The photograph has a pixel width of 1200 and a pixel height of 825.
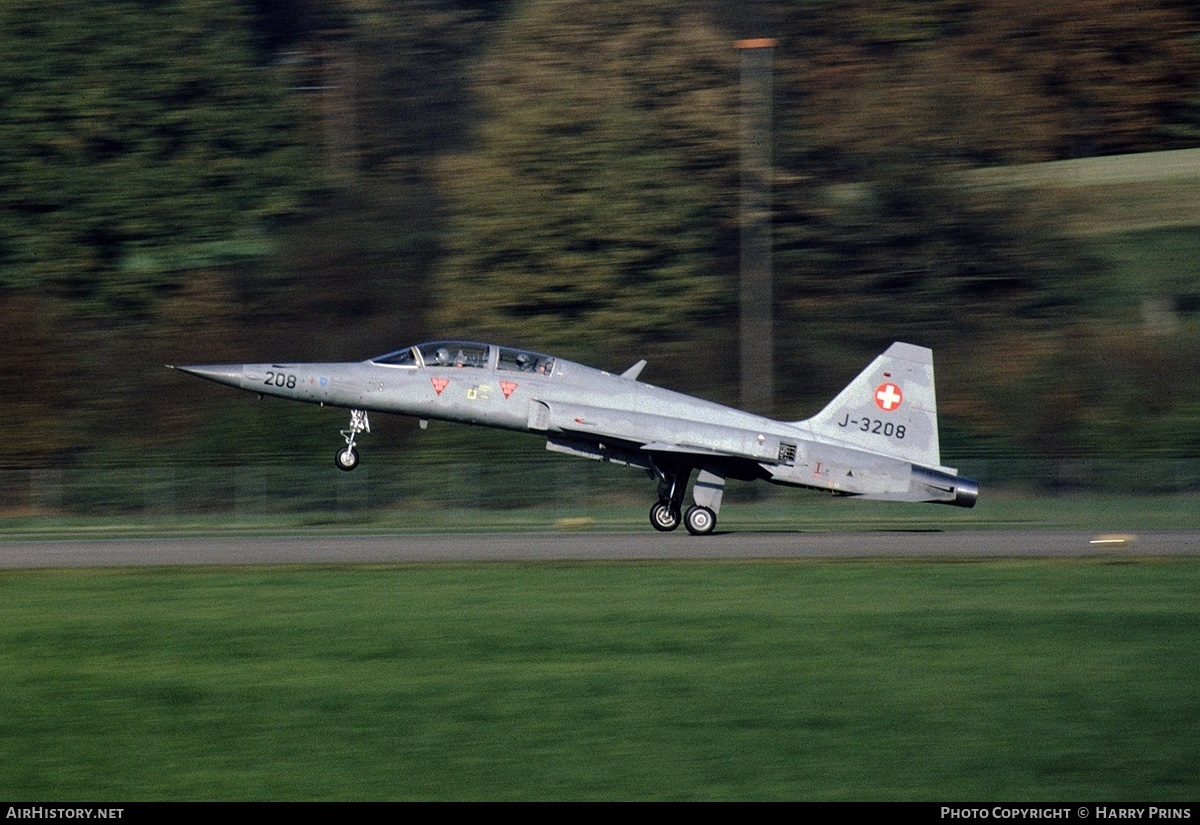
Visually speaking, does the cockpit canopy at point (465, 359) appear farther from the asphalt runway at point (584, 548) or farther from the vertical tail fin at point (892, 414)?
the vertical tail fin at point (892, 414)

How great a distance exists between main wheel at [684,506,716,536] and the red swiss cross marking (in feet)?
11.8

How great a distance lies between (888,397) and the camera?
2528cm

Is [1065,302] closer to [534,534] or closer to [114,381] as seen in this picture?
[534,534]

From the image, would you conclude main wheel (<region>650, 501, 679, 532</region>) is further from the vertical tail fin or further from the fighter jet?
the vertical tail fin

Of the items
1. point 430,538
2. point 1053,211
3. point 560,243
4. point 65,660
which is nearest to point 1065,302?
point 1053,211

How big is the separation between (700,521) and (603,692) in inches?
536

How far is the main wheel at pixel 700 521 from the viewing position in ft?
82.3

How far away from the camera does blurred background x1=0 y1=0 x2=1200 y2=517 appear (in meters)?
42.5

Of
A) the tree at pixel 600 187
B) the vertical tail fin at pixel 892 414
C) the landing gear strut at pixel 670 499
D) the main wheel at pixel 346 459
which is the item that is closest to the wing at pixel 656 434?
the landing gear strut at pixel 670 499

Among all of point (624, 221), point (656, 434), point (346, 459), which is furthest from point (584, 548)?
point (624, 221)

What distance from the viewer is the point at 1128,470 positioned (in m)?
35.5

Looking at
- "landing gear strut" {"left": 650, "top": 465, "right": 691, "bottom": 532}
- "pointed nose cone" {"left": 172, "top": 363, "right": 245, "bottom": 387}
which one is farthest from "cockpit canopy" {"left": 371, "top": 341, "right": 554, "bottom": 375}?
"landing gear strut" {"left": 650, "top": 465, "right": 691, "bottom": 532}

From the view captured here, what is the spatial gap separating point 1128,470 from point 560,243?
18907mm

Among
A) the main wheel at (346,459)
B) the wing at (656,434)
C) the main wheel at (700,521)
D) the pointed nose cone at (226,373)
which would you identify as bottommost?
the main wheel at (700,521)
